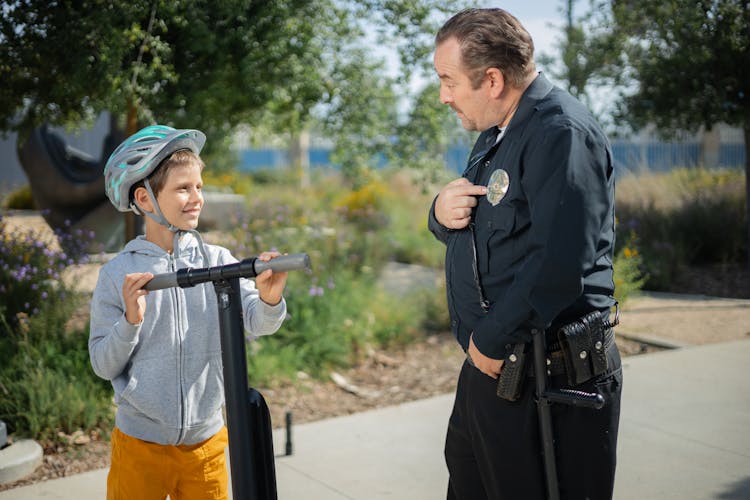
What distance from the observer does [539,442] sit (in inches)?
91.0

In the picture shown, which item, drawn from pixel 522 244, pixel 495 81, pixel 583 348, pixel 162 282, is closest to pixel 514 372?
pixel 583 348

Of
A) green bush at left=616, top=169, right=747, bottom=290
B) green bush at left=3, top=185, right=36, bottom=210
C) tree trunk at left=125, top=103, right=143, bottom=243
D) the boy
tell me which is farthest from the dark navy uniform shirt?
green bush at left=3, top=185, right=36, bottom=210

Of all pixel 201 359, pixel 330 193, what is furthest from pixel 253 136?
pixel 330 193

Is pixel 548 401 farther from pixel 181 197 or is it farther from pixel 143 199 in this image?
pixel 143 199

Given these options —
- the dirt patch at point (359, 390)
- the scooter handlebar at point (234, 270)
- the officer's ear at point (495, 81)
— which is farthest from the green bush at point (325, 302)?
the officer's ear at point (495, 81)

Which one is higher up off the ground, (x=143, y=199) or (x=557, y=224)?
(x=143, y=199)

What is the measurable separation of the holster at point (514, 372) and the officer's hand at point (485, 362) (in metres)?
0.02

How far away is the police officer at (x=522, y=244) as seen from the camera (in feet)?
6.89

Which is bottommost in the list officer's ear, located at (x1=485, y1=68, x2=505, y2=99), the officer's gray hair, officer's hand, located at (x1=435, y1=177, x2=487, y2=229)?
officer's hand, located at (x1=435, y1=177, x2=487, y2=229)

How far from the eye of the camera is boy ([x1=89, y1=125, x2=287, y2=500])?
2.50 meters

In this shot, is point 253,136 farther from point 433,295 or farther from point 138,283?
point 138,283

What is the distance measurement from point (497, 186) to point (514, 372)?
1.67 feet

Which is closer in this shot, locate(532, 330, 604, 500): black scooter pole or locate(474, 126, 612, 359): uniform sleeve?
locate(474, 126, 612, 359): uniform sleeve

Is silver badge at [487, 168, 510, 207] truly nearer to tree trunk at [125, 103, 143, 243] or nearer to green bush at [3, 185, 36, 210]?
tree trunk at [125, 103, 143, 243]
